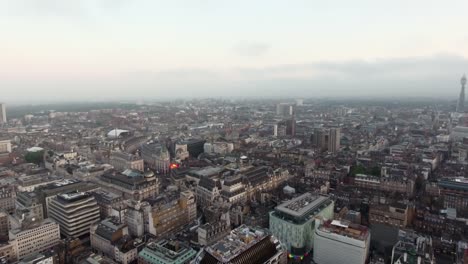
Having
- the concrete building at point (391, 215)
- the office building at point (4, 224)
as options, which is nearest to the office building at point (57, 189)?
the office building at point (4, 224)

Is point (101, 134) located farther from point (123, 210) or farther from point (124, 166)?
point (123, 210)

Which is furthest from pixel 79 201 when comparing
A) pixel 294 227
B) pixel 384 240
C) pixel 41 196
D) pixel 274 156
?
pixel 274 156

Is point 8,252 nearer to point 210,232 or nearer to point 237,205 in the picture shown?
point 210,232

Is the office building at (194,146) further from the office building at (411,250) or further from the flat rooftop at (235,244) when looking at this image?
the office building at (411,250)

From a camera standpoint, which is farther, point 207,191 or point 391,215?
point 207,191

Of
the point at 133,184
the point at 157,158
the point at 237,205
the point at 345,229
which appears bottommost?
the point at 237,205

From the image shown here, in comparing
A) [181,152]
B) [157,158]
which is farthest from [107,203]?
[181,152]
